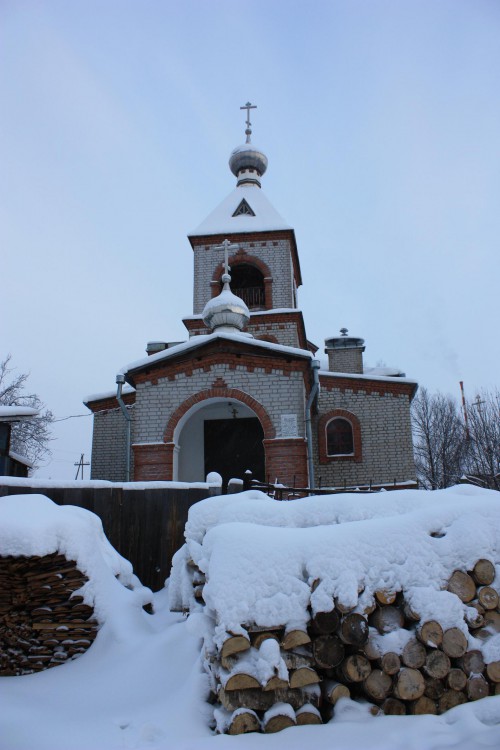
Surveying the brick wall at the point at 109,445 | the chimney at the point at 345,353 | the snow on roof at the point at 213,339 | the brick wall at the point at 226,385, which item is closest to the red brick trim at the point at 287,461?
the brick wall at the point at 226,385

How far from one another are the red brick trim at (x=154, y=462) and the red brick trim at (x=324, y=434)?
21.4 ft

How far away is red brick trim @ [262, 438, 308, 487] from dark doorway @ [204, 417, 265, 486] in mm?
2344

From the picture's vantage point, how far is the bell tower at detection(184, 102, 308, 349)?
19016mm

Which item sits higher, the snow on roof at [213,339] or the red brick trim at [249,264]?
the red brick trim at [249,264]

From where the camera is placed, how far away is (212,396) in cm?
1221

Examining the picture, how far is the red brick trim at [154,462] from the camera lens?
11.9 m

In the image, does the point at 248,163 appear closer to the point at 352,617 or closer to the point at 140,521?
the point at 140,521

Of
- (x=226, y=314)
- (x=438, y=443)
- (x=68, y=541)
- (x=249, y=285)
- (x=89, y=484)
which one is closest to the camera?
(x=68, y=541)

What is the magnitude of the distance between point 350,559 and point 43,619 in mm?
2911

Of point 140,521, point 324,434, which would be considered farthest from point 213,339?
point 324,434

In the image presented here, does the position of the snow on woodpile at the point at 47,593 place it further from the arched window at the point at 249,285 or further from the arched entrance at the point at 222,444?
the arched window at the point at 249,285

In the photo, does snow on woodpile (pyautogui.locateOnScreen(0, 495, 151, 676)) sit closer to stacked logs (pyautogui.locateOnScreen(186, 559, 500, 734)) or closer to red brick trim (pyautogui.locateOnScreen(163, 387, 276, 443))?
stacked logs (pyautogui.locateOnScreen(186, 559, 500, 734))

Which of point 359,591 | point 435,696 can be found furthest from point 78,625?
point 435,696

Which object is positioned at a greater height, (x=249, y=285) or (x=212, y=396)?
(x=249, y=285)
